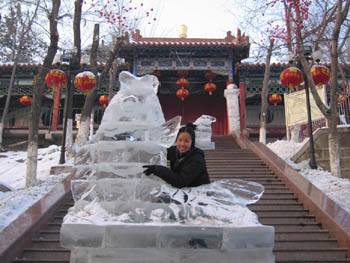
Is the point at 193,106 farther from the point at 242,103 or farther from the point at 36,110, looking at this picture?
the point at 36,110

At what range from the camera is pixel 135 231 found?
2139mm

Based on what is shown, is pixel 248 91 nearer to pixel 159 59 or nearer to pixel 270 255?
pixel 159 59

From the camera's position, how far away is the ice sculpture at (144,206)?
213cm

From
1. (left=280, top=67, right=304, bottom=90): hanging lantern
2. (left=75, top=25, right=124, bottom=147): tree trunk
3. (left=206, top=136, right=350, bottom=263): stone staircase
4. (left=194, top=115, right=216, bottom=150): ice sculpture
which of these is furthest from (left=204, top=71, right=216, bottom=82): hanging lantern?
(left=206, top=136, right=350, bottom=263): stone staircase

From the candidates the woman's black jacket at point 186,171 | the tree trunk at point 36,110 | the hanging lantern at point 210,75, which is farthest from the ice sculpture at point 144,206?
the hanging lantern at point 210,75

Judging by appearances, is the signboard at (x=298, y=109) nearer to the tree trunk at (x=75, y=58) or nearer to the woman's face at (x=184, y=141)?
the tree trunk at (x=75, y=58)

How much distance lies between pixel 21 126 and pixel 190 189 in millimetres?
15711

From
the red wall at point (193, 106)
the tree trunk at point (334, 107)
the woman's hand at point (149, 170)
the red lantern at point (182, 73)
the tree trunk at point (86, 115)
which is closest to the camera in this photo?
the woman's hand at point (149, 170)

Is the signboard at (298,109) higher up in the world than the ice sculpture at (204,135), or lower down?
higher up

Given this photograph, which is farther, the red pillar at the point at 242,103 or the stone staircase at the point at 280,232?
the red pillar at the point at 242,103

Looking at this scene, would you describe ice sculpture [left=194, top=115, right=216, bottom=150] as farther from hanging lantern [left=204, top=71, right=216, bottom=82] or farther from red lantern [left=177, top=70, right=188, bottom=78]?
hanging lantern [left=204, top=71, right=216, bottom=82]

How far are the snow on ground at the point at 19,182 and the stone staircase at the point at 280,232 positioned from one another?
1.94 feet

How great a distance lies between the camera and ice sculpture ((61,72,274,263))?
2135mm

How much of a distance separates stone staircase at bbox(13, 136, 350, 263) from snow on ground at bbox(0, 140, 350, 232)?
0.60m
